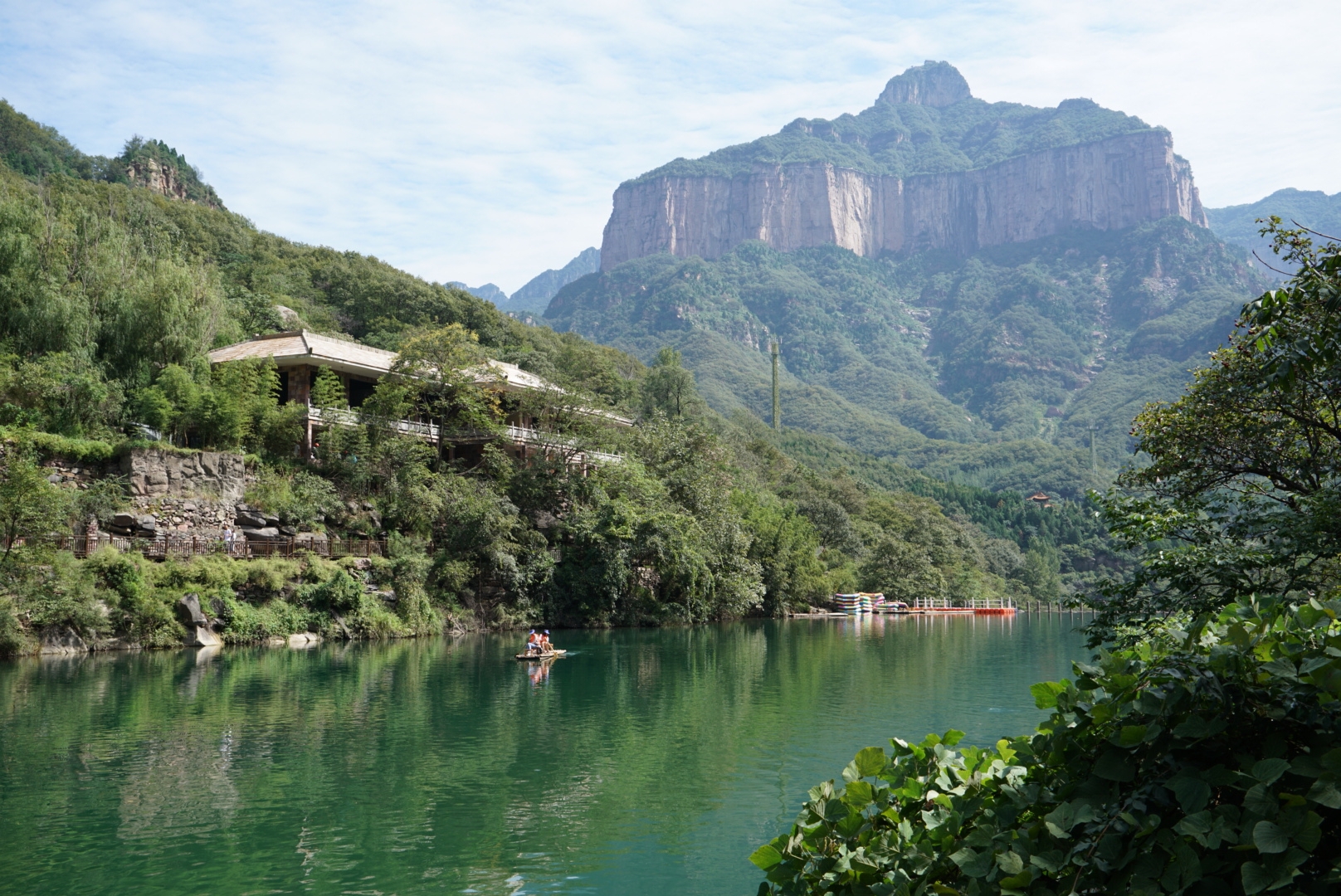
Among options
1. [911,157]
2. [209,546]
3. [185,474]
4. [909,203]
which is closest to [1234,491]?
[209,546]

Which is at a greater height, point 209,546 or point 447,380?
point 447,380

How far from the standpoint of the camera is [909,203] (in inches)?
7156

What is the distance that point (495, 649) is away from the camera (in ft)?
83.9

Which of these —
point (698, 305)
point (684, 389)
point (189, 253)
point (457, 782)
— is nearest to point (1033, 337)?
point (698, 305)

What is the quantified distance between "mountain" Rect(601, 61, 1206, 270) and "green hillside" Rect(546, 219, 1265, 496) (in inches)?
248

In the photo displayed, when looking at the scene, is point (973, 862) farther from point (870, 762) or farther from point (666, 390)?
point (666, 390)

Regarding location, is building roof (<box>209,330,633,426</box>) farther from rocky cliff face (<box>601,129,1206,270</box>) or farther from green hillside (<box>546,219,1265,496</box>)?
rocky cliff face (<box>601,129,1206,270</box>)

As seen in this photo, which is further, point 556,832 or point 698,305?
point 698,305

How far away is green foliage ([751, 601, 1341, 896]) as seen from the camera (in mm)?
1958

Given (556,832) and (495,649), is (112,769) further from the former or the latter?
(495,649)

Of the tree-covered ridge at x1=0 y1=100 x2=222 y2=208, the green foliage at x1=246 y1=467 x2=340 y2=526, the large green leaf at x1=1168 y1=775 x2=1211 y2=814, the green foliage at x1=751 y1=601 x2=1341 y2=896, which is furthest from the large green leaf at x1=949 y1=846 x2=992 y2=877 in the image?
the tree-covered ridge at x1=0 y1=100 x2=222 y2=208

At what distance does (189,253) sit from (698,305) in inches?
3741

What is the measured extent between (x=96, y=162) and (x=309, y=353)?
40825 millimetres

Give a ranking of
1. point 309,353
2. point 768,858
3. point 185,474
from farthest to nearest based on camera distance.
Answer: point 309,353
point 185,474
point 768,858
